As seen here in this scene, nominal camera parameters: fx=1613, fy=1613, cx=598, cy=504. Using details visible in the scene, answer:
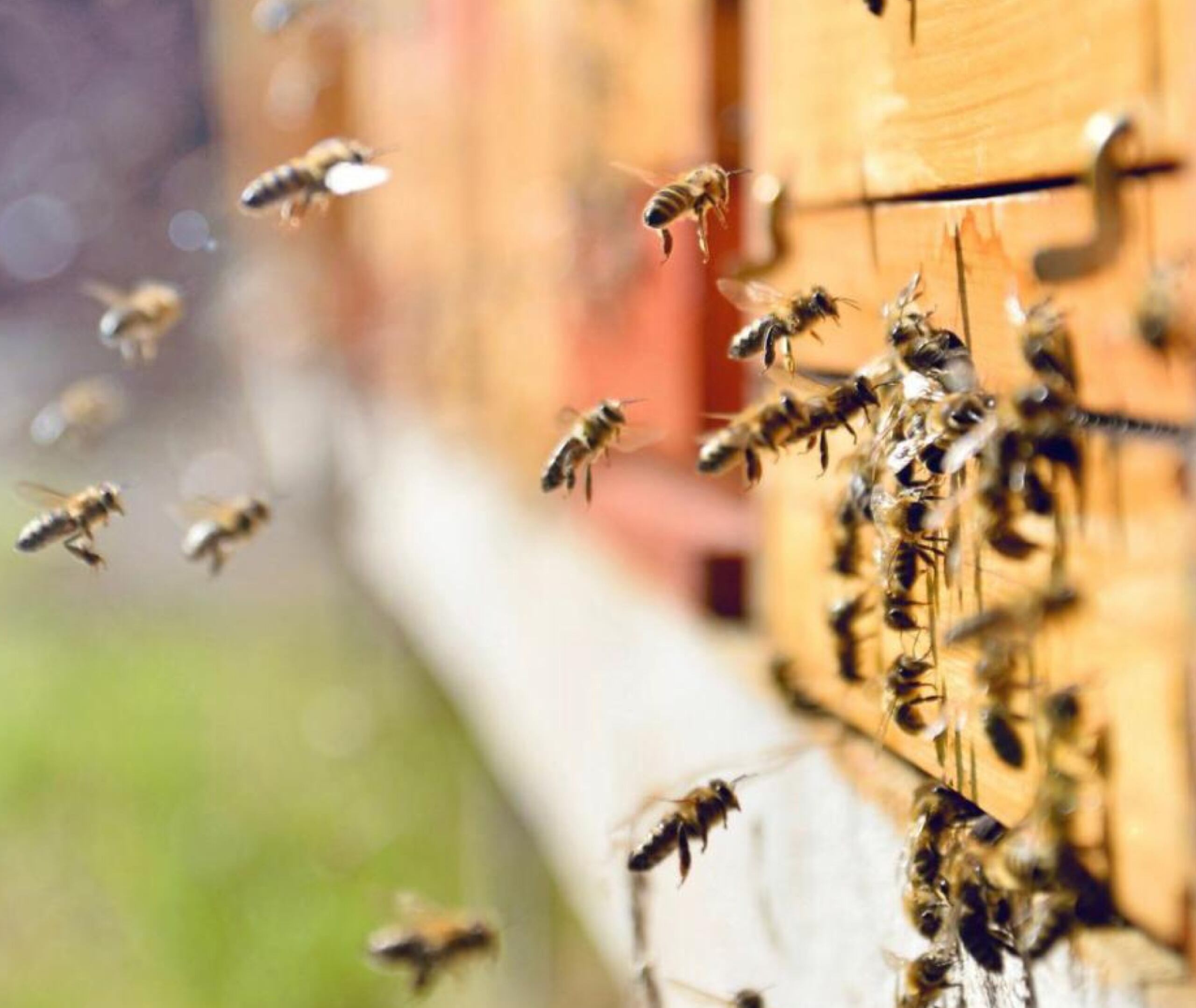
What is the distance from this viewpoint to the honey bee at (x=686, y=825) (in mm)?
1723

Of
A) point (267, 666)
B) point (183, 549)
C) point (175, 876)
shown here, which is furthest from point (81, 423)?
point (267, 666)

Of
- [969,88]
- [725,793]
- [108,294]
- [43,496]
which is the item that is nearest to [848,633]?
[725,793]

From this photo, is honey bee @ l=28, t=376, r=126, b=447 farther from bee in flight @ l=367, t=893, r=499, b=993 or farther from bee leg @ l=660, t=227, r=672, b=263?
bee leg @ l=660, t=227, r=672, b=263

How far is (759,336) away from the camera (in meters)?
1.56

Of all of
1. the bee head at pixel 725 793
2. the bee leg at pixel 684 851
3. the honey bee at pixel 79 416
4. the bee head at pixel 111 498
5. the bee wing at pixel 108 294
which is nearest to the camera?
the bee leg at pixel 684 851

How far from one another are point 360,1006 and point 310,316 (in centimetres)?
587

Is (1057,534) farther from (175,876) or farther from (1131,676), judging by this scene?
(175,876)

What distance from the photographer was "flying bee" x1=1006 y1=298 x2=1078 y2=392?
1.30m

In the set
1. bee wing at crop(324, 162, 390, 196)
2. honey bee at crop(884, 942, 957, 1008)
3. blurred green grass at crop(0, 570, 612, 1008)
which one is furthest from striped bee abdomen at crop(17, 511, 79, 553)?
blurred green grass at crop(0, 570, 612, 1008)

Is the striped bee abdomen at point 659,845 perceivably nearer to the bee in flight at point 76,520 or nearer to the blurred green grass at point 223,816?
the bee in flight at point 76,520

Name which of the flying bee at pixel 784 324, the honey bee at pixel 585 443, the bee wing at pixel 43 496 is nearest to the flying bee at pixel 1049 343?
the flying bee at pixel 784 324

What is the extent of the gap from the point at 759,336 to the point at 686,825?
0.55 meters

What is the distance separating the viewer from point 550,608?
13.7 feet

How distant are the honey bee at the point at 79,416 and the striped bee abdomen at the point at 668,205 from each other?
1.19m
